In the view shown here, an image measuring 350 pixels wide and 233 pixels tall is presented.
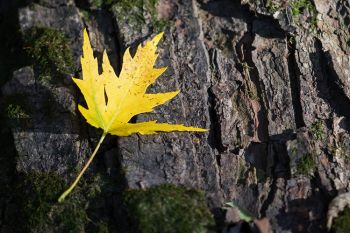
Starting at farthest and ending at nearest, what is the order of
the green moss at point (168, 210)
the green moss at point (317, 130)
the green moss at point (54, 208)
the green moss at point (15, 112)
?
the green moss at point (15, 112)
the green moss at point (317, 130)
the green moss at point (54, 208)
the green moss at point (168, 210)

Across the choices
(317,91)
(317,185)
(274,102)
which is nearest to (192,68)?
(274,102)

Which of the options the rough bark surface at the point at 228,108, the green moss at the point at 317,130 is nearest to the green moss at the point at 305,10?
the rough bark surface at the point at 228,108

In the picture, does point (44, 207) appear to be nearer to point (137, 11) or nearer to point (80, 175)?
point (80, 175)

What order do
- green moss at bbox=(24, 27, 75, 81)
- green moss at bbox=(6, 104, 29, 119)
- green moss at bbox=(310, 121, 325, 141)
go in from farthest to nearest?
green moss at bbox=(24, 27, 75, 81) < green moss at bbox=(6, 104, 29, 119) < green moss at bbox=(310, 121, 325, 141)

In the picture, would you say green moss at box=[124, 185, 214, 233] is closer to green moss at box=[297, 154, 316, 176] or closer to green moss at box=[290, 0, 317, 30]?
green moss at box=[297, 154, 316, 176]

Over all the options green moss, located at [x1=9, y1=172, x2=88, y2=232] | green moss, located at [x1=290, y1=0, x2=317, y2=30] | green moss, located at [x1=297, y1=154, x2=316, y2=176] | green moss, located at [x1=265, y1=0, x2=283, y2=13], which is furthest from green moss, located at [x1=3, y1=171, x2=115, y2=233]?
green moss, located at [x1=290, y1=0, x2=317, y2=30]

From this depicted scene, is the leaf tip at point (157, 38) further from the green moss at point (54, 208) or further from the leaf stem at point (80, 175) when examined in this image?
the green moss at point (54, 208)
